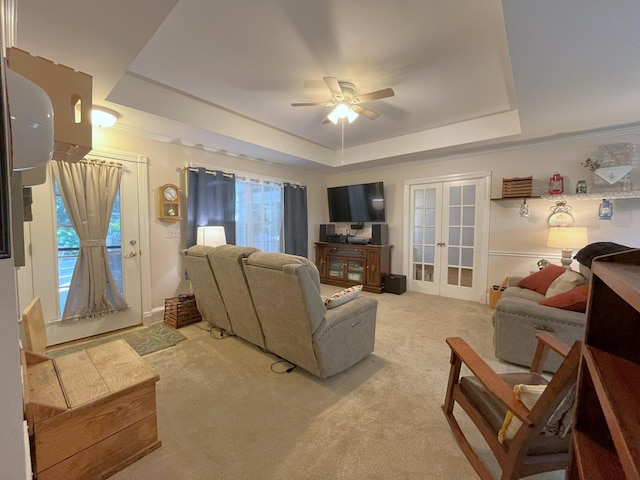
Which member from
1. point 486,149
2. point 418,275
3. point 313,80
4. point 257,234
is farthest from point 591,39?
point 257,234

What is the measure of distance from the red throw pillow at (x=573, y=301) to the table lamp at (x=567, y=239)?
1.26 metres

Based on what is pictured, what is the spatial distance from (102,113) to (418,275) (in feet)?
16.0

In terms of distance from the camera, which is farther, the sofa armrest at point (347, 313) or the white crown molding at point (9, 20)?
the sofa armrest at point (347, 313)

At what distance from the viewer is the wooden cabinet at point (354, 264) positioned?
4.89 meters

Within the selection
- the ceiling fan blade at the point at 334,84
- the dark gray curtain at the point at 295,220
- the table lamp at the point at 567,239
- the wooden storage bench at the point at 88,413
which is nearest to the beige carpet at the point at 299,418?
the wooden storage bench at the point at 88,413

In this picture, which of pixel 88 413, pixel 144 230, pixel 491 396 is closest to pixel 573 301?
pixel 491 396

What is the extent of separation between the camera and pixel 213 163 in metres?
4.04

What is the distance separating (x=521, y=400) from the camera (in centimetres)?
115

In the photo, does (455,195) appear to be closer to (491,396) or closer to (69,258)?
(491,396)

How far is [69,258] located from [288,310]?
251 centimetres

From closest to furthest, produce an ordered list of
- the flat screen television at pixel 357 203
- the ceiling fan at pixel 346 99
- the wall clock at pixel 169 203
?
the ceiling fan at pixel 346 99 < the wall clock at pixel 169 203 < the flat screen television at pixel 357 203

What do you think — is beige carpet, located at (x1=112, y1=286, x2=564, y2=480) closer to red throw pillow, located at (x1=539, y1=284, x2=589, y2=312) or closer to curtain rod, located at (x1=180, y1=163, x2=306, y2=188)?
red throw pillow, located at (x1=539, y1=284, x2=589, y2=312)

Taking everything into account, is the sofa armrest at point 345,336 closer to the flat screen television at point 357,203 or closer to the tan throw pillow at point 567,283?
the tan throw pillow at point 567,283

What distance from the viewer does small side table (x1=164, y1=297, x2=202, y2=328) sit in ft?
10.6
